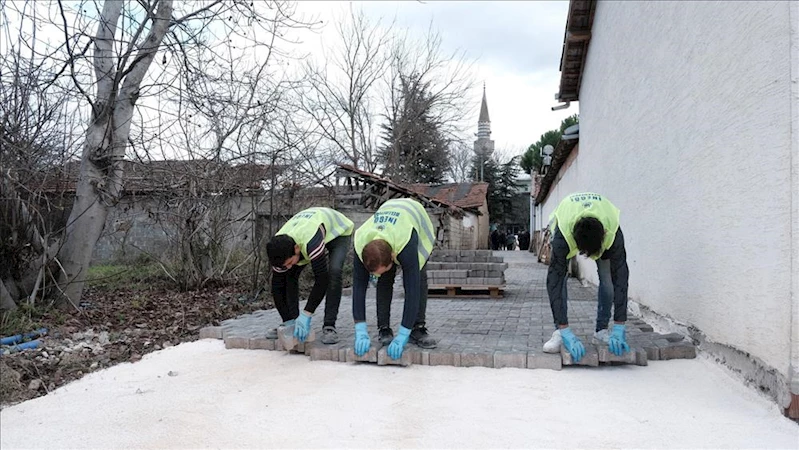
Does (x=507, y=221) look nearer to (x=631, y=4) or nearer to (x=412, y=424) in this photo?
(x=631, y=4)

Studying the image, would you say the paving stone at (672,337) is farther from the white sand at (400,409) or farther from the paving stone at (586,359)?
the paving stone at (586,359)

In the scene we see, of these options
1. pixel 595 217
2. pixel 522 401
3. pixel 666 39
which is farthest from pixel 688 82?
pixel 522 401

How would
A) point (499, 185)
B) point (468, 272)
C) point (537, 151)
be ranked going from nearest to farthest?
point (468, 272)
point (537, 151)
point (499, 185)

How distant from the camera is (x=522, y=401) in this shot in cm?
307

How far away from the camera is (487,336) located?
4.54 m

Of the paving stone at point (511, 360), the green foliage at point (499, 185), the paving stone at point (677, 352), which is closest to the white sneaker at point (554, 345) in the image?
the paving stone at point (511, 360)

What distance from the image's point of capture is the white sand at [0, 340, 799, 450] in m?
2.60

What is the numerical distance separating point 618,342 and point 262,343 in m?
2.88

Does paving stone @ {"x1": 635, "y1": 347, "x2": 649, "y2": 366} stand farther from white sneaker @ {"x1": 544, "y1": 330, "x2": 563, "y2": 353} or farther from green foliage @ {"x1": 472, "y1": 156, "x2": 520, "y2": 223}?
green foliage @ {"x1": 472, "y1": 156, "x2": 520, "y2": 223}

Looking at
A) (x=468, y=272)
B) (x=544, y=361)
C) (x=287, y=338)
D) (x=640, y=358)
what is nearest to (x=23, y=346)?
(x=287, y=338)

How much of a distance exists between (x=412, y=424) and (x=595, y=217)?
1874 mm

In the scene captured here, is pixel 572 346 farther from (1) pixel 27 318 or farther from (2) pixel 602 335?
(1) pixel 27 318

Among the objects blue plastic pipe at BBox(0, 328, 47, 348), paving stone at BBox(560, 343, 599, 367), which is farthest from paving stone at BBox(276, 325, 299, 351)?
blue plastic pipe at BBox(0, 328, 47, 348)

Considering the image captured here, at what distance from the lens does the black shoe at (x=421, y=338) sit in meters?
4.09
